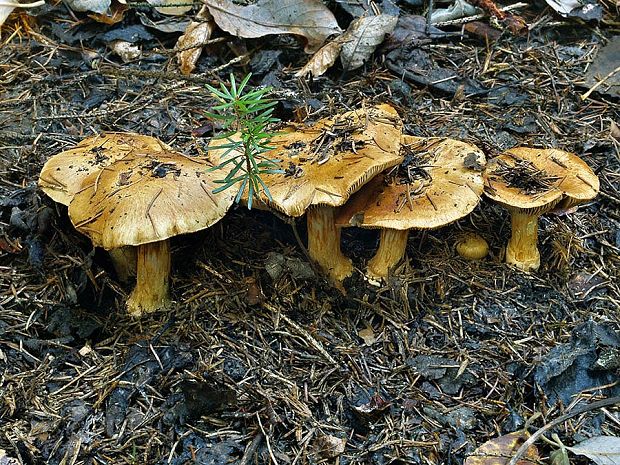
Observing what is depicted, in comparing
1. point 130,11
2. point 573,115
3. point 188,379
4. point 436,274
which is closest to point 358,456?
point 188,379

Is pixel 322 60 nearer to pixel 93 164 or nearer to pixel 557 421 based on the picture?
pixel 93 164

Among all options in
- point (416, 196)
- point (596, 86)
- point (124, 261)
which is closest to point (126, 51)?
point (124, 261)

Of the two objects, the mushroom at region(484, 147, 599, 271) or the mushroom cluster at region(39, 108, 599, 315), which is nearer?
the mushroom cluster at region(39, 108, 599, 315)

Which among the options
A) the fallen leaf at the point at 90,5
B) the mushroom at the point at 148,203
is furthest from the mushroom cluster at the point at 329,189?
the fallen leaf at the point at 90,5

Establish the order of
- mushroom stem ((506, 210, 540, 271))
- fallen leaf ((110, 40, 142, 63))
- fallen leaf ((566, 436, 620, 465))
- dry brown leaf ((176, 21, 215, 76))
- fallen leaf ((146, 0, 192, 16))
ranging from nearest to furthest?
fallen leaf ((566, 436, 620, 465)), mushroom stem ((506, 210, 540, 271)), dry brown leaf ((176, 21, 215, 76)), fallen leaf ((110, 40, 142, 63)), fallen leaf ((146, 0, 192, 16))

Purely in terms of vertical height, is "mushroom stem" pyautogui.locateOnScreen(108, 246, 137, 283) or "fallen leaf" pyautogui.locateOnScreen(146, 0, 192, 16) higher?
"fallen leaf" pyautogui.locateOnScreen(146, 0, 192, 16)

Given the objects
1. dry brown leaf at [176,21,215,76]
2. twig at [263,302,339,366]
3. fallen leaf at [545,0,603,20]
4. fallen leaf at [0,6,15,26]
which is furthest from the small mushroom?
fallen leaf at [0,6,15,26]

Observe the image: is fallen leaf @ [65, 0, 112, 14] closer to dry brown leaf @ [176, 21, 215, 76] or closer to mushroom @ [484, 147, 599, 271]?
dry brown leaf @ [176, 21, 215, 76]

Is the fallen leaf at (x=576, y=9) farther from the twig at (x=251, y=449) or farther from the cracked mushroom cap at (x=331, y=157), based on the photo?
the twig at (x=251, y=449)
